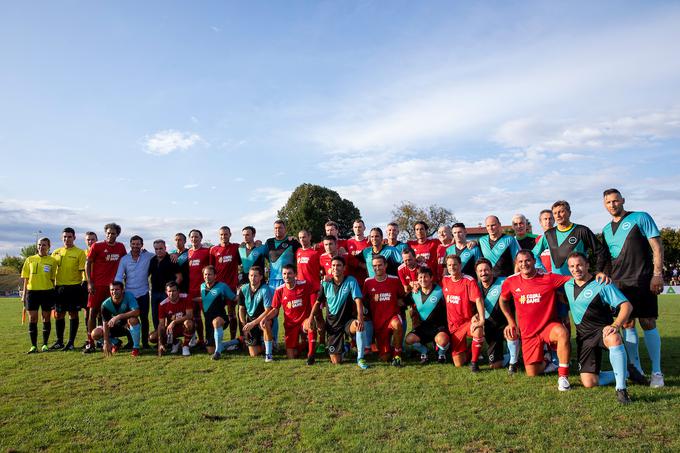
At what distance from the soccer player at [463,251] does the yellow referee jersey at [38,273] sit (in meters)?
7.39

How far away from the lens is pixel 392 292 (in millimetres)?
7188

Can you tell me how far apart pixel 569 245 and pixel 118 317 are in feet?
23.5

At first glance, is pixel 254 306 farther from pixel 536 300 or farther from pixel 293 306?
pixel 536 300

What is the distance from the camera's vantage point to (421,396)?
5.00 m

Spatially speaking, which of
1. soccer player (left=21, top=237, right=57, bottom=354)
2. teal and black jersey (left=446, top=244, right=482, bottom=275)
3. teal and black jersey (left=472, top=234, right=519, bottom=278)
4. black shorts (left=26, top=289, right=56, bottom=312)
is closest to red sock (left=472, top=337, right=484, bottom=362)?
teal and black jersey (left=472, top=234, right=519, bottom=278)

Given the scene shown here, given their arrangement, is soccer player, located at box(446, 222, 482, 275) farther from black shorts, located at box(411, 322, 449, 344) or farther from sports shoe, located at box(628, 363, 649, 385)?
sports shoe, located at box(628, 363, 649, 385)

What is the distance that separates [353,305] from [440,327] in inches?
52.4

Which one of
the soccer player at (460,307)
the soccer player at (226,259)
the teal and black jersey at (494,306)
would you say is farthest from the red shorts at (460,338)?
the soccer player at (226,259)

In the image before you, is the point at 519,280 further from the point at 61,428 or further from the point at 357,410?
the point at 61,428

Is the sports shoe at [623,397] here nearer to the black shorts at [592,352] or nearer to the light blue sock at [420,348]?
the black shorts at [592,352]

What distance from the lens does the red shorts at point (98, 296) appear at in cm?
873

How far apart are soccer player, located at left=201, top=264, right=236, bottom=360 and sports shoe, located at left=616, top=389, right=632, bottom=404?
223 inches

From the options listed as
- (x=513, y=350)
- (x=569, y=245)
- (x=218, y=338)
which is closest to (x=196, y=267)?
(x=218, y=338)

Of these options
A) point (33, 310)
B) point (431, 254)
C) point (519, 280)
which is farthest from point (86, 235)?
point (519, 280)
